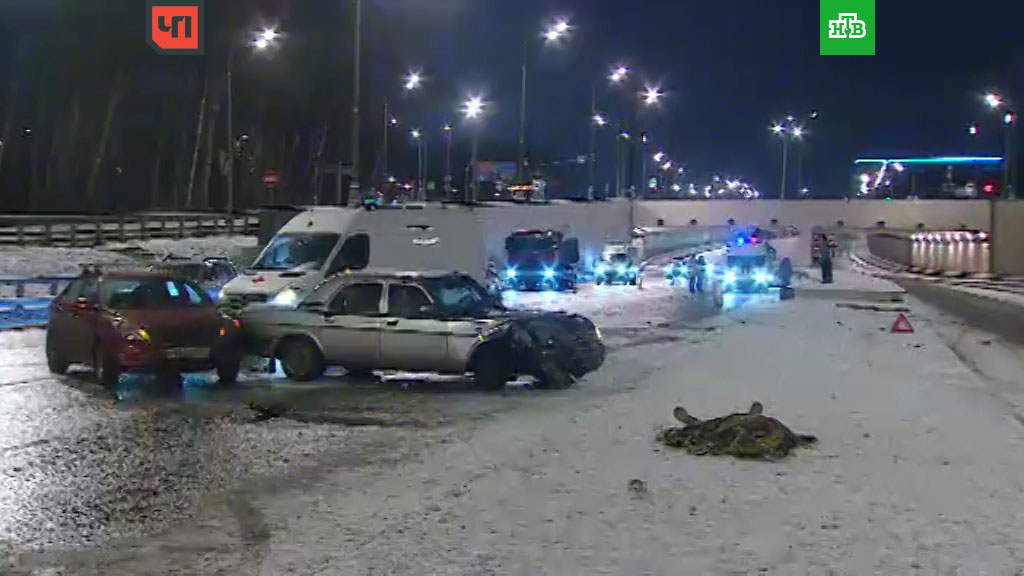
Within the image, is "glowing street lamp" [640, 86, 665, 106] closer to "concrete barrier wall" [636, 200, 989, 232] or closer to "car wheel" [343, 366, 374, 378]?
"concrete barrier wall" [636, 200, 989, 232]

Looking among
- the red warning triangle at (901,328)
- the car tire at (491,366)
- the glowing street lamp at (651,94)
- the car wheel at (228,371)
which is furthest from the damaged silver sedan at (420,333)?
the glowing street lamp at (651,94)

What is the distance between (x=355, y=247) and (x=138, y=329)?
8406 millimetres

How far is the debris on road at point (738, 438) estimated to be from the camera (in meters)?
11.0

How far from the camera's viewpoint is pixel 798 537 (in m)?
8.16

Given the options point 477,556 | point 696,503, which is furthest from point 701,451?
point 477,556

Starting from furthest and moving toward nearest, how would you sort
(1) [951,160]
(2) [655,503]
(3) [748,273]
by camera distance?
1. (1) [951,160]
2. (3) [748,273]
3. (2) [655,503]

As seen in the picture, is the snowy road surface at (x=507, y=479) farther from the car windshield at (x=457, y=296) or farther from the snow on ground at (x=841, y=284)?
the snow on ground at (x=841, y=284)

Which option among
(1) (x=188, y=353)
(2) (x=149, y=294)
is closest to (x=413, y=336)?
(1) (x=188, y=353)

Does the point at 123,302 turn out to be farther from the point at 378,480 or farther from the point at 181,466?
the point at 378,480

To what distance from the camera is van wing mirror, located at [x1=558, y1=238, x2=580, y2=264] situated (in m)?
41.2

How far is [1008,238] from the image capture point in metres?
65.2

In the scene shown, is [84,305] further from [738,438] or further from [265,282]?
[738,438]

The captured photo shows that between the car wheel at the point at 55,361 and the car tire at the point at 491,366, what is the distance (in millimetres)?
5825

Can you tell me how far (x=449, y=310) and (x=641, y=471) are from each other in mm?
5995
